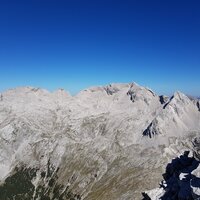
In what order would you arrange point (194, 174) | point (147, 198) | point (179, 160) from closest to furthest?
1. point (194, 174)
2. point (147, 198)
3. point (179, 160)

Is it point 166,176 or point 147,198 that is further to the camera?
point 166,176

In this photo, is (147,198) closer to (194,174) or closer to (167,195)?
(167,195)

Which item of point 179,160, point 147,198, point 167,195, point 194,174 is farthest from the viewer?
point 179,160

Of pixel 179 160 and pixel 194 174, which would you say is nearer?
pixel 194 174

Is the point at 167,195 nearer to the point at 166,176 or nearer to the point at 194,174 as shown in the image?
the point at 194,174

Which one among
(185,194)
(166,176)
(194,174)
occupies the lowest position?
(166,176)

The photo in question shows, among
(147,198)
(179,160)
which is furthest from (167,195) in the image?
(179,160)

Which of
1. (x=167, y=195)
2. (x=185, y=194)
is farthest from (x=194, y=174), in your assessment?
(x=167, y=195)

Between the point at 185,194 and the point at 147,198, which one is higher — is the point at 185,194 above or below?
above

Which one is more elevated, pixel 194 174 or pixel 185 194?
pixel 194 174

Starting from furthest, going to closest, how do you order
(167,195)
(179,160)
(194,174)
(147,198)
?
1. (179,160)
2. (147,198)
3. (167,195)
4. (194,174)
